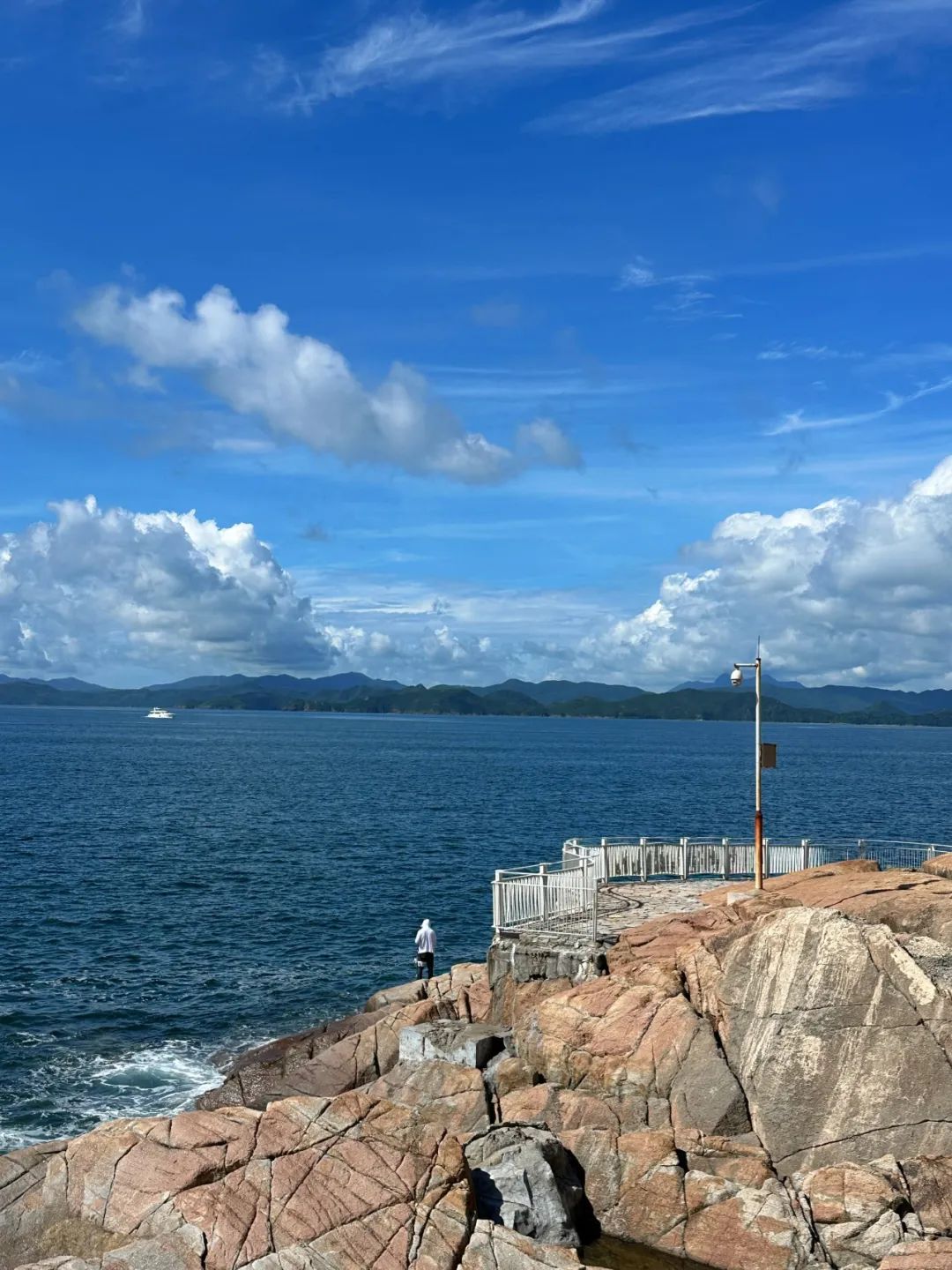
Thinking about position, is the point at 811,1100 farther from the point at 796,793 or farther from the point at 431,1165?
the point at 796,793

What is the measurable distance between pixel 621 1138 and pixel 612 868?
14051 mm

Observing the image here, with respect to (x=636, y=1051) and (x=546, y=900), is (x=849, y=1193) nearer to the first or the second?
(x=636, y=1051)

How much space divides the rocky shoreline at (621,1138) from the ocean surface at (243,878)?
244 inches

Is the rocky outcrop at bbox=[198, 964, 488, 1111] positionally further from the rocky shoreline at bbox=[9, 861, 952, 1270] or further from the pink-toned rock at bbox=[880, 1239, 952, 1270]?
the pink-toned rock at bbox=[880, 1239, 952, 1270]

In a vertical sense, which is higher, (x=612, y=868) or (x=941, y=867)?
(x=941, y=867)

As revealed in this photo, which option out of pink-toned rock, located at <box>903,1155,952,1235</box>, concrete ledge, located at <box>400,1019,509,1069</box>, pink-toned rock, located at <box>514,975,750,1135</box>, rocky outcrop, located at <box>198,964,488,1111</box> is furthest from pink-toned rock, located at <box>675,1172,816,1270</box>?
rocky outcrop, located at <box>198,964,488,1111</box>

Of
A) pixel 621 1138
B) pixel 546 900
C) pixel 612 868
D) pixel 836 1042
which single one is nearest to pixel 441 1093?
pixel 621 1138

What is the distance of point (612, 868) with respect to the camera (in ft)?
105

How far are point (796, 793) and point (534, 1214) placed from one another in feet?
277

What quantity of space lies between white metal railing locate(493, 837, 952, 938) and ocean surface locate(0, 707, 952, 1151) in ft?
28.4

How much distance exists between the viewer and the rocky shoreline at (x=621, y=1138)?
14.6 m

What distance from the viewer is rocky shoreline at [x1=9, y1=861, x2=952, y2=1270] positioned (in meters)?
14.6

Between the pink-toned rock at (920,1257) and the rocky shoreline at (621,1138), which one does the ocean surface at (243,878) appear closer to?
the rocky shoreline at (621,1138)

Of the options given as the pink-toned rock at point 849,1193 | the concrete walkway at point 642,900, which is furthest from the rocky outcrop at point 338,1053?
the pink-toned rock at point 849,1193
